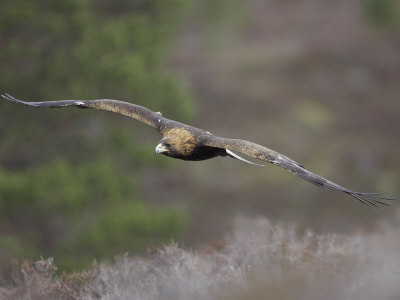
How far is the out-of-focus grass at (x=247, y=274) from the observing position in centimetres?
691

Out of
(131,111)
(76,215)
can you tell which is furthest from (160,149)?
(76,215)

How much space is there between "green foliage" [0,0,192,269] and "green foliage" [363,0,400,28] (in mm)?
12011

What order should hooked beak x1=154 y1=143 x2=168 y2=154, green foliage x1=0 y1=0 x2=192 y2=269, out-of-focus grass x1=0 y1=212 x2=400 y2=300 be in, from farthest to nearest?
1. green foliage x1=0 y1=0 x2=192 y2=269
2. hooked beak x1=154 y1=143 x2=168 y2=154
3. out-of-focus grass x1=0 y1=212 x2=400 y2=300

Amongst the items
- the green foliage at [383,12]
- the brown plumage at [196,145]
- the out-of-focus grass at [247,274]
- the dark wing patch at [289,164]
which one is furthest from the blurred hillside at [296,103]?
the dark wing patch at [289,164]

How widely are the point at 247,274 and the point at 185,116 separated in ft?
32.8

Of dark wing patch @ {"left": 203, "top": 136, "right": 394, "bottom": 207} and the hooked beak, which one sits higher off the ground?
dark wing patch @ {"left": 203, "top": 136, "right": 394, "bottom": 207}

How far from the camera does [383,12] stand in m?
27.0

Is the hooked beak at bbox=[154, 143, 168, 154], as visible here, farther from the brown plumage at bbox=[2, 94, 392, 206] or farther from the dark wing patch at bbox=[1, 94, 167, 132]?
the dark wing patch at bbox=[1, 94, 167, 132]

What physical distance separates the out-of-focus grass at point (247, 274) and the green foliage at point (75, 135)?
6.02m

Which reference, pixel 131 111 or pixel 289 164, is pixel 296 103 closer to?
pixel 131 111


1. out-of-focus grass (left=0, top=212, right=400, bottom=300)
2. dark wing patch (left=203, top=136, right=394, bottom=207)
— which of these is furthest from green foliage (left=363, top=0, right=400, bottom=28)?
dark wing patch (left=203, top=136, right=394, bottom=207)

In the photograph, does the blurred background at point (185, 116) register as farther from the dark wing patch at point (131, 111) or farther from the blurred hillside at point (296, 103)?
the dark wing patch at point (131, 111)

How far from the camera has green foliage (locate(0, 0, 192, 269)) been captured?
15.4 meters

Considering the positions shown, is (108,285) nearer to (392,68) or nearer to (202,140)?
(202,140)
